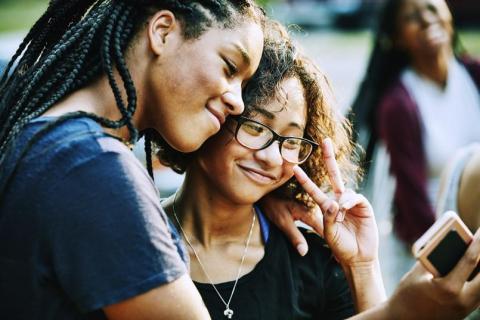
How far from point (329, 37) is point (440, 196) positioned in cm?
1757

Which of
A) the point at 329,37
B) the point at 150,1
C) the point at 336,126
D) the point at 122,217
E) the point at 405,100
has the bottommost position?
the point at 329,37

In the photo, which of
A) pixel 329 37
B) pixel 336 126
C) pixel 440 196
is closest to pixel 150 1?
pixel 336 126

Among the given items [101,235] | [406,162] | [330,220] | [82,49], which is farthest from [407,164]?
[101,235]

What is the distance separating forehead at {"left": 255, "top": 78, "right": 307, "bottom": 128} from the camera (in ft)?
8.43

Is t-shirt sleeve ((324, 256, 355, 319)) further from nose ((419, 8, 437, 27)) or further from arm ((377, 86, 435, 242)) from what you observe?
nose ((419, 8, 437, 27))

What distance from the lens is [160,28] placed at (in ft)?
6.72

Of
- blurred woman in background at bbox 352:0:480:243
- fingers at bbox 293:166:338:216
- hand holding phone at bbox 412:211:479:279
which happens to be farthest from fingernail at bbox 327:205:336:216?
blurred woman in background at bbox 352:0:480:243

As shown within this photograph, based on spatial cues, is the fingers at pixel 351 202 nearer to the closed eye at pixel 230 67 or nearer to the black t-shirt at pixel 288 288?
the black t-shirt at pixel 288 288

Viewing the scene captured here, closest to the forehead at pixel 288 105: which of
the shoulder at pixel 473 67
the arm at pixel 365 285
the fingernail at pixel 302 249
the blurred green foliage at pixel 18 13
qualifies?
the fingernail at pixel 302 249

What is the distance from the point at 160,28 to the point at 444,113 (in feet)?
10.3

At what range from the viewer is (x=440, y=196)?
3053 mm

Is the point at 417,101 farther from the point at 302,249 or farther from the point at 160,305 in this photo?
the point at 160,305

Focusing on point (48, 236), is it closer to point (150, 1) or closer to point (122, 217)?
point (122, 217)

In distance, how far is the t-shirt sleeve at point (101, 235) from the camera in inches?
65.5
